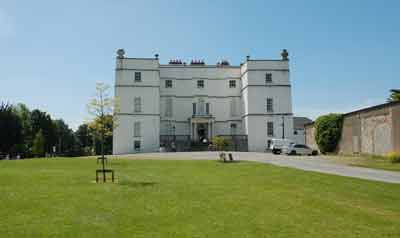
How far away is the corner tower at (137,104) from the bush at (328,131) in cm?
2169

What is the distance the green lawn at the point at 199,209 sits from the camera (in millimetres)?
6492

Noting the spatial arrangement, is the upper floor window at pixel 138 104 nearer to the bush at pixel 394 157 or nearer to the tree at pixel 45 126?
the tree at pixel 45 126

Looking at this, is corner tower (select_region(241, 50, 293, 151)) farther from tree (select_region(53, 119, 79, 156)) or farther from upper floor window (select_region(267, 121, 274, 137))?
tree (select_region(53, 119, 79, 156))

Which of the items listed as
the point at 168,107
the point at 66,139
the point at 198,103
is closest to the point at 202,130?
the point at 198,103

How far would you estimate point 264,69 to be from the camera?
160ft

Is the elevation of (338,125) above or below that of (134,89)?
below

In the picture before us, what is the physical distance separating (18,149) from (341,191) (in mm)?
52746

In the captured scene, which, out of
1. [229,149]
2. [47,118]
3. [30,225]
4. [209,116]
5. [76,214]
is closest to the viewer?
[30,225]

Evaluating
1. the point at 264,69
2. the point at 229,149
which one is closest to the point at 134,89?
the point at 229,149

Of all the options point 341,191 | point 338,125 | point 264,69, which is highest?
point 264,69

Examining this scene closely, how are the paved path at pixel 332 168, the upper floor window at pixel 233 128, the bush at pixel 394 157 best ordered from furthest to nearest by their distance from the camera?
the upper floor window at pixel 233 128, the bush at pixel 394 157, the paved path at pixel 332 168

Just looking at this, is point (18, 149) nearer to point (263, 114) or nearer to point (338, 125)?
point (263, 114)

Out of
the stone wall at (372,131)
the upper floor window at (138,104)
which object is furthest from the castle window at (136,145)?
the stone wall at (372,131)

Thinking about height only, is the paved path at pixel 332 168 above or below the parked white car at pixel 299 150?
below
